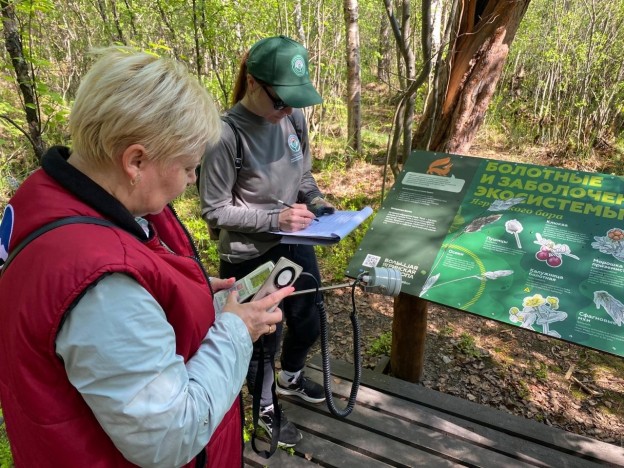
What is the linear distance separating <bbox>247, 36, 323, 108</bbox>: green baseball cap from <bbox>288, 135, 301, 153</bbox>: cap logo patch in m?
0.30

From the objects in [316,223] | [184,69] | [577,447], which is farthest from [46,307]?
[577,447]

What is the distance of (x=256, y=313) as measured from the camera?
1.16m

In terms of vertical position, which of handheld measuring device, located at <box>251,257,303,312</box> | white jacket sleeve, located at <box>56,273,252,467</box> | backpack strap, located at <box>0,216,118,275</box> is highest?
backpack strap, located at <box>0,216,118,275</box>

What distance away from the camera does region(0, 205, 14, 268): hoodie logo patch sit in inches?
35.2

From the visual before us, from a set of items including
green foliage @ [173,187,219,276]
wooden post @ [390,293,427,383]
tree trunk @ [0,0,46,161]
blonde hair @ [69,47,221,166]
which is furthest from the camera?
green foliage @ [173,187,219,276]

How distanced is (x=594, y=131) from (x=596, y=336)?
6.53 metres

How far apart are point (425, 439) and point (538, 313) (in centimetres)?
108

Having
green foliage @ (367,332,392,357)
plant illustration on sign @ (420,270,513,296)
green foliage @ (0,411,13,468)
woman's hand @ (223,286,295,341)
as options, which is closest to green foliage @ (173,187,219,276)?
green foliage @ (367,332,392,357)

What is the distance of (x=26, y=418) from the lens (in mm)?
838

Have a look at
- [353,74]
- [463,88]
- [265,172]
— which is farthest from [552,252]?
[353,74]

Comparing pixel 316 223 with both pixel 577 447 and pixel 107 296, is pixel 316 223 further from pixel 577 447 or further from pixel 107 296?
pixel 577 447

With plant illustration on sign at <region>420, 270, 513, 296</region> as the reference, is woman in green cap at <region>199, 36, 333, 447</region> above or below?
above

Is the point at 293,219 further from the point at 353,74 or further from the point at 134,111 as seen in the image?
the point at 353,74

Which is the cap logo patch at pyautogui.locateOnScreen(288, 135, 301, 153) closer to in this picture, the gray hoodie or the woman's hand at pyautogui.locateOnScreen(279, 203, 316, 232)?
the gray hoodie
